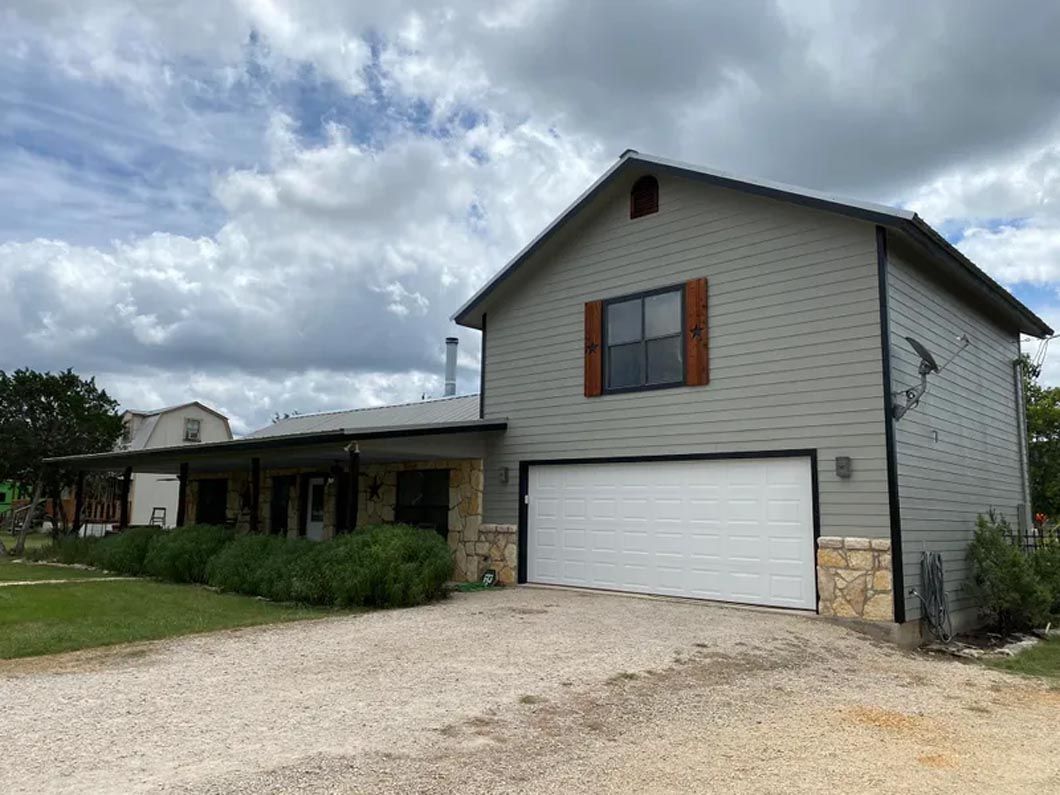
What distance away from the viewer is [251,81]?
1258 cm

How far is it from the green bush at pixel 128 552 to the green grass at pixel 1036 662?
13040 mm

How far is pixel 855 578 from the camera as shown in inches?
358

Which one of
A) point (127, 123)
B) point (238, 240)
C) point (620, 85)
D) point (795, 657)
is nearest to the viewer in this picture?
point (795, 657)

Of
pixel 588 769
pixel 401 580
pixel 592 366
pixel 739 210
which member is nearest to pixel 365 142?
pixel 592 366

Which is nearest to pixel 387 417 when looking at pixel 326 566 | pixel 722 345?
pixel 326 566

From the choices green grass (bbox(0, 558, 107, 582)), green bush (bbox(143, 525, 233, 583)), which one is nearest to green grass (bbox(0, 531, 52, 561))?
green grass (bbox(0, 558, 107, 582))

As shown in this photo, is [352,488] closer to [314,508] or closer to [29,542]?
[314,508]

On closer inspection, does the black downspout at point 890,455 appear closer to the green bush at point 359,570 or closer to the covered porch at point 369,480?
the green bush at point 359,570

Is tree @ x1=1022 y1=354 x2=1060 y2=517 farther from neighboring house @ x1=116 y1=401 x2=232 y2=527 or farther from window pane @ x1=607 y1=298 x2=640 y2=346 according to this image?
neighboring house @ x1=116 y1=401 x2=232 y2=527

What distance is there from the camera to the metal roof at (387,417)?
52.4 ft

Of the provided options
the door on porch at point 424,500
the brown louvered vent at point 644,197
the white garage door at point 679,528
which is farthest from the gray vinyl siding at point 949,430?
the door on porch at point 424,500

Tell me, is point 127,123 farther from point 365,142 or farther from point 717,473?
point 717,473

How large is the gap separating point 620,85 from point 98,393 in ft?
61.5

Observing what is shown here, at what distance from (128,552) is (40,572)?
2259 millimetres
